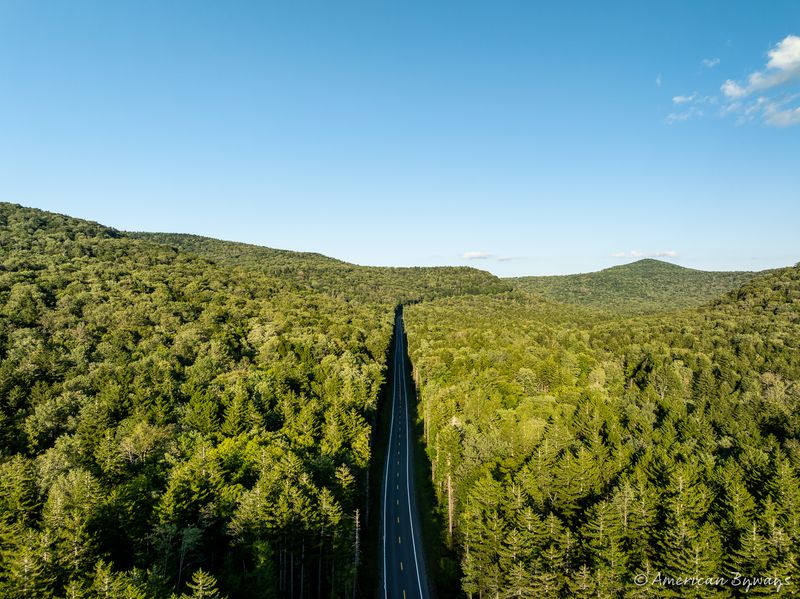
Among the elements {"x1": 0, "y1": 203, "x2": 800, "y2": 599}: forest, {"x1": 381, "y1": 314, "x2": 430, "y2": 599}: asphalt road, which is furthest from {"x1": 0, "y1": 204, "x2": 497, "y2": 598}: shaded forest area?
{"x1": 381, "y1": 314, "x2": 430, "y2": 599}: asphalt road

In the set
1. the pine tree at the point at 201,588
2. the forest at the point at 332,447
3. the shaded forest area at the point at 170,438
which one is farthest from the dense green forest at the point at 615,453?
the pine tree at the point at 201,588

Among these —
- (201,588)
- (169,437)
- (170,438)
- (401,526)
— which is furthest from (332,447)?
(201,588)

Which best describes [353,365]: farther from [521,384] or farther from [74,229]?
[74,229]

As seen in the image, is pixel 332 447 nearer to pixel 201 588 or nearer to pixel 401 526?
pixel 401 526

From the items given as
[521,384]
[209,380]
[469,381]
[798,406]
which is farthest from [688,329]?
[209,380]

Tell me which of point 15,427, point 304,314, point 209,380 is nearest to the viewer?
point 15,427

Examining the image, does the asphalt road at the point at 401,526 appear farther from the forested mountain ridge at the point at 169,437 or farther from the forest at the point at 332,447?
the forested mountain ridge at the point at 169,437
